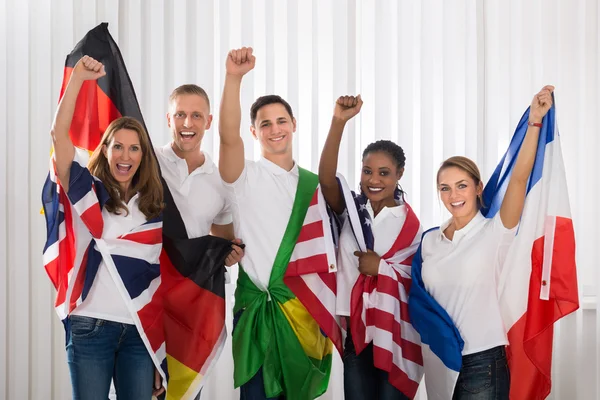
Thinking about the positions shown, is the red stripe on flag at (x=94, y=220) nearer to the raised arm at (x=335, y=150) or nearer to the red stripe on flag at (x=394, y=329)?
the raised arm at (x=335, y=150)

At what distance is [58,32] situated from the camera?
3258mm

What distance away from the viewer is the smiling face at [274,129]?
2.32 metres

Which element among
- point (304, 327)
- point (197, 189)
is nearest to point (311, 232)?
point (304, 327)

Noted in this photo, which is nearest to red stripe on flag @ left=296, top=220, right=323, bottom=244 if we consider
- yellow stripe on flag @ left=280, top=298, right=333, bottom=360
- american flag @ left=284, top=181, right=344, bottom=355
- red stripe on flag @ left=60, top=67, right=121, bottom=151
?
american flag @ left=284, top=181, right=344, bottom=355

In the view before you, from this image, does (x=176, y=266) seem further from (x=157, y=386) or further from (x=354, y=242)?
(x=354, y=242)

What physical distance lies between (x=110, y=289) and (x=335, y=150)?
926 millimetres

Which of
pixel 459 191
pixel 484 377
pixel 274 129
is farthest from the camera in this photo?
pixel 274 129

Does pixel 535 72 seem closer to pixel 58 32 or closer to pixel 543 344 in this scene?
pixel 543 344

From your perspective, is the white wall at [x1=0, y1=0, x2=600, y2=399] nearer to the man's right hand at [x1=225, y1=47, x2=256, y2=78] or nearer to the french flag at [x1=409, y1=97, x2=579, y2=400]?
the french flag at [x1=409, y1=97, x2=579, y2=400]

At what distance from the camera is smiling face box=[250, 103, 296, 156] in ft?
7.60

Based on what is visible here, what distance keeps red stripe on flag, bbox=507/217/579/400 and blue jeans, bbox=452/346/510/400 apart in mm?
96

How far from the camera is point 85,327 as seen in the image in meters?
1.96

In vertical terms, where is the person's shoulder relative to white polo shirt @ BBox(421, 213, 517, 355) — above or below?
above

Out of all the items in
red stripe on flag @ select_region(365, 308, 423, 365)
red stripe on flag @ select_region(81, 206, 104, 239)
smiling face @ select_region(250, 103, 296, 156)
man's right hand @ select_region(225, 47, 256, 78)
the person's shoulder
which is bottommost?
red stripe on flag @ select_region(365, 308, 423, 365)
